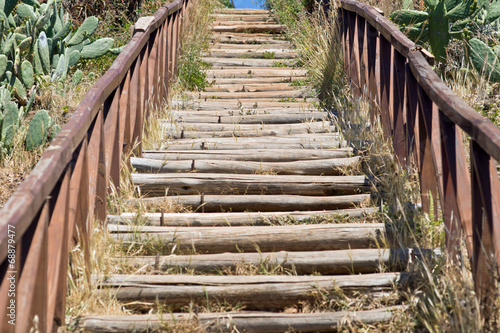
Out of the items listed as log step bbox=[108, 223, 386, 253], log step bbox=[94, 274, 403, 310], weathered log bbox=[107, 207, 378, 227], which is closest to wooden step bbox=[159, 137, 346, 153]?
weathered log bbox=[107, 207, 378, 227]

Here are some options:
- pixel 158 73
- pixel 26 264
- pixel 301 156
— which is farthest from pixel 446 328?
pixel 158 73

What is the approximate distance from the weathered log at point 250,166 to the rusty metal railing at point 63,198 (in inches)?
10.7

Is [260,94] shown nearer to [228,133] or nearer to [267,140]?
[228,133]

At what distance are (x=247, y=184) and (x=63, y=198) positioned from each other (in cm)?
190

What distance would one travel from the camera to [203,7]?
10055mm

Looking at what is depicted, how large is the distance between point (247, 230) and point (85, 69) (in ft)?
17.2

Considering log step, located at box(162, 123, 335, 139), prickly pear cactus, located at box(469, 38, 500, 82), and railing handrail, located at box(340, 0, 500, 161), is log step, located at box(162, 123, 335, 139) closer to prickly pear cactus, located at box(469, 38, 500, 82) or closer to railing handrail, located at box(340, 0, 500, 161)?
railing handrail, located at box(340, 0, 500, 161)

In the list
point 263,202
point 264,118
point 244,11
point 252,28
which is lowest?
point 263,202

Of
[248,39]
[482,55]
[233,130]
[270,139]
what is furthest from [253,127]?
[248,39]

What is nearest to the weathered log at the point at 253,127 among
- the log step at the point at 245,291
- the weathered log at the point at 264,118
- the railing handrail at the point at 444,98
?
the weathered log at the point at 264,118

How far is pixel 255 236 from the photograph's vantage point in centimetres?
351

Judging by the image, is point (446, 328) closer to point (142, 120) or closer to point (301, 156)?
point (301, 156)

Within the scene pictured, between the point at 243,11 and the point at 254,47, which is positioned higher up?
the point at 243,11

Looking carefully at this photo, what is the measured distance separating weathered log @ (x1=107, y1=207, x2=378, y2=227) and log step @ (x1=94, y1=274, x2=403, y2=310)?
0.74 m
